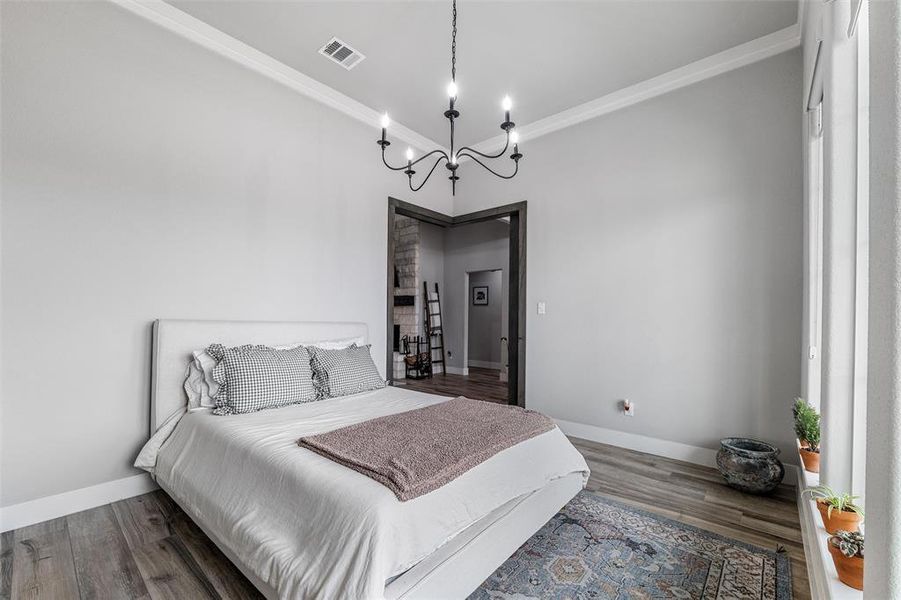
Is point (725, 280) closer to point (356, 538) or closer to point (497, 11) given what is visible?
point (497, 11)

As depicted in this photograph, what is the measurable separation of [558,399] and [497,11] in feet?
10.3

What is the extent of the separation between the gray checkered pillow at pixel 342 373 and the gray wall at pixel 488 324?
203 inches

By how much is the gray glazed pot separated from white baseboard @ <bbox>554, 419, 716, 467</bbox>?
344mm

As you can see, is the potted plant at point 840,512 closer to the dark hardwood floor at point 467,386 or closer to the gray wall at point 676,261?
the gray wall at point 676,261

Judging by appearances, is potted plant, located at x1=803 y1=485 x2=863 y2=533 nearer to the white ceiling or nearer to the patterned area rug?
the patterned area rug

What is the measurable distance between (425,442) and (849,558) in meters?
1.44

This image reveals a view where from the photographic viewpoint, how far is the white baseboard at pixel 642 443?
2.90 meters

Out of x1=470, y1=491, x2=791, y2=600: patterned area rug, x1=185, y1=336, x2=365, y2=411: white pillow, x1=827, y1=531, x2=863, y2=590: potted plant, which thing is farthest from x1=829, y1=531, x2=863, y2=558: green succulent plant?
x1=185, y1=336, x2=365, y2=411: white pillow

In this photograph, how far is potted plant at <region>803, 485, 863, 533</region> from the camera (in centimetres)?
130

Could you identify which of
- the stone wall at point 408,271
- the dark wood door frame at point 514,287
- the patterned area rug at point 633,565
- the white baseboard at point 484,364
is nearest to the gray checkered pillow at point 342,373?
the dark wood door frame at point 514,287

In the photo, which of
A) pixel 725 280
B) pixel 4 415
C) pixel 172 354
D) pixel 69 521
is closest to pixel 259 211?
pixel 172 354

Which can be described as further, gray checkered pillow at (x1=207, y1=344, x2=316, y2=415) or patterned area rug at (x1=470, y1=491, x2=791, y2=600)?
gray checkered pillow at (x1=207, y1=344, x2=316, y2=415)

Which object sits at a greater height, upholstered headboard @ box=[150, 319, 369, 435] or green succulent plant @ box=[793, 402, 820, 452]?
upholstered headboard @ box=[150, 319, 369, 435]

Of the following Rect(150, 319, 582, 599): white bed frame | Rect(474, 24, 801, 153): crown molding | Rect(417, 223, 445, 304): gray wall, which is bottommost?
Rect(150, 319, 582, 599): white bed frame
